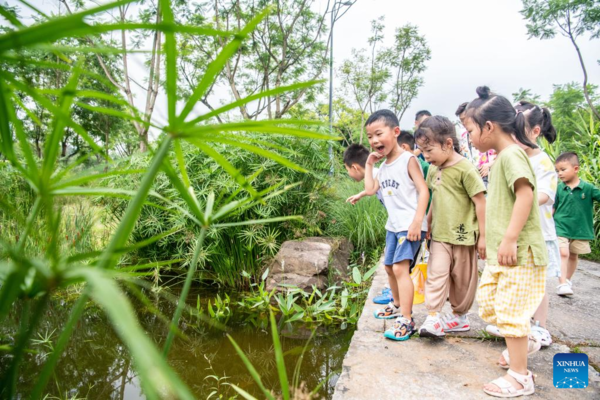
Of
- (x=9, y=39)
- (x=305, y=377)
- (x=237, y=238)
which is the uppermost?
(x=9, y=39)

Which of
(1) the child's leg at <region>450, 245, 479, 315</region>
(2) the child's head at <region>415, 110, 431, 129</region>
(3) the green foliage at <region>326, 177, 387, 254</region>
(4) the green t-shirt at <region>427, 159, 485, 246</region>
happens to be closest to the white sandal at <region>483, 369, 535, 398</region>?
(1) the child's leg at <region>450, 245, 479, 315</region>

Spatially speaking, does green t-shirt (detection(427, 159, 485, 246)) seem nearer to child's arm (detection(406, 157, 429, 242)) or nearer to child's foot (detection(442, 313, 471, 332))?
child's arm (detection(406, 157, 429, 242))

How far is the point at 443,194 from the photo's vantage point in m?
2.35

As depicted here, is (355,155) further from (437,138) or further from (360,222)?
(360,222)

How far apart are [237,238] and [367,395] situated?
2.51m

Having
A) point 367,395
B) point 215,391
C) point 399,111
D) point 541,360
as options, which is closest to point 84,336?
point 215,391

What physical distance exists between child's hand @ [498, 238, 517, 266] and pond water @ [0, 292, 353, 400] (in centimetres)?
98

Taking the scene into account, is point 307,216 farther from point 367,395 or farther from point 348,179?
point 367,395

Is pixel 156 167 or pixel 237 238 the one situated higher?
pixel 156 167

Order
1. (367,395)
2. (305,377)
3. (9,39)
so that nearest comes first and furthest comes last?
(9,39)
(367,395)
(305,377)

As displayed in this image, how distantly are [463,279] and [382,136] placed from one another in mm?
1056

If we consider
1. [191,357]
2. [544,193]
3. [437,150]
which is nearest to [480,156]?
[544,193]

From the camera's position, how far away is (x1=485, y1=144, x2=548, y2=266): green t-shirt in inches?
68.8

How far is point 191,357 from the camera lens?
233 centimetres
